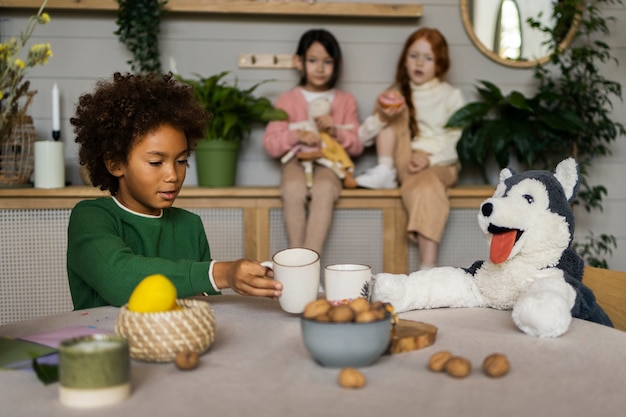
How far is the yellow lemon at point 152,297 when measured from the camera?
91 centimetres

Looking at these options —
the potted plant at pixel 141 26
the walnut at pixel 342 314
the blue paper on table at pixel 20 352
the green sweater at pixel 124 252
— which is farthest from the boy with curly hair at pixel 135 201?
the potted plant at pixel 141 26

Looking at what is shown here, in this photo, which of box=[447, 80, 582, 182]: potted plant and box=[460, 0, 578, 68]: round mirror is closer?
box=[447, 80, 582, 182]: potted plant

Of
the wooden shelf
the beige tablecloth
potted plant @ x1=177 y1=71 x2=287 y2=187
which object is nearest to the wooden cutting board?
the beige tablecloth

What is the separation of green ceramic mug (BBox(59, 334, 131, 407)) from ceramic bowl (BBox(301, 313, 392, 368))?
217 millimetres

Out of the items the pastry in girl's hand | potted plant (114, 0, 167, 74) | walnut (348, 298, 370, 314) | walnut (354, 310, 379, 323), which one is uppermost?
potted plant (114, 0, 167, 74)

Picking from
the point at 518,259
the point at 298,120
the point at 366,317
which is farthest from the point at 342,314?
the point at 298,120

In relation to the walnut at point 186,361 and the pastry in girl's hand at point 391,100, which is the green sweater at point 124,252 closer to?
the walnut at point 186,361

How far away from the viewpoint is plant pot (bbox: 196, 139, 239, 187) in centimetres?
328

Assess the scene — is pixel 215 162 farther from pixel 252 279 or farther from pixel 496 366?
pixel 496 366

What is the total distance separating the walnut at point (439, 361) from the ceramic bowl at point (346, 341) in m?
0.06

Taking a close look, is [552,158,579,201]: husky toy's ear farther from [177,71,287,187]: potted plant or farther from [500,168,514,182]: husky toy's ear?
[177,71,287,187]: potted plant

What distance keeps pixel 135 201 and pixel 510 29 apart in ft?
8.74

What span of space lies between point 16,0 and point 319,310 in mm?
2997

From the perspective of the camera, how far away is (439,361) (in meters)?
0.87
